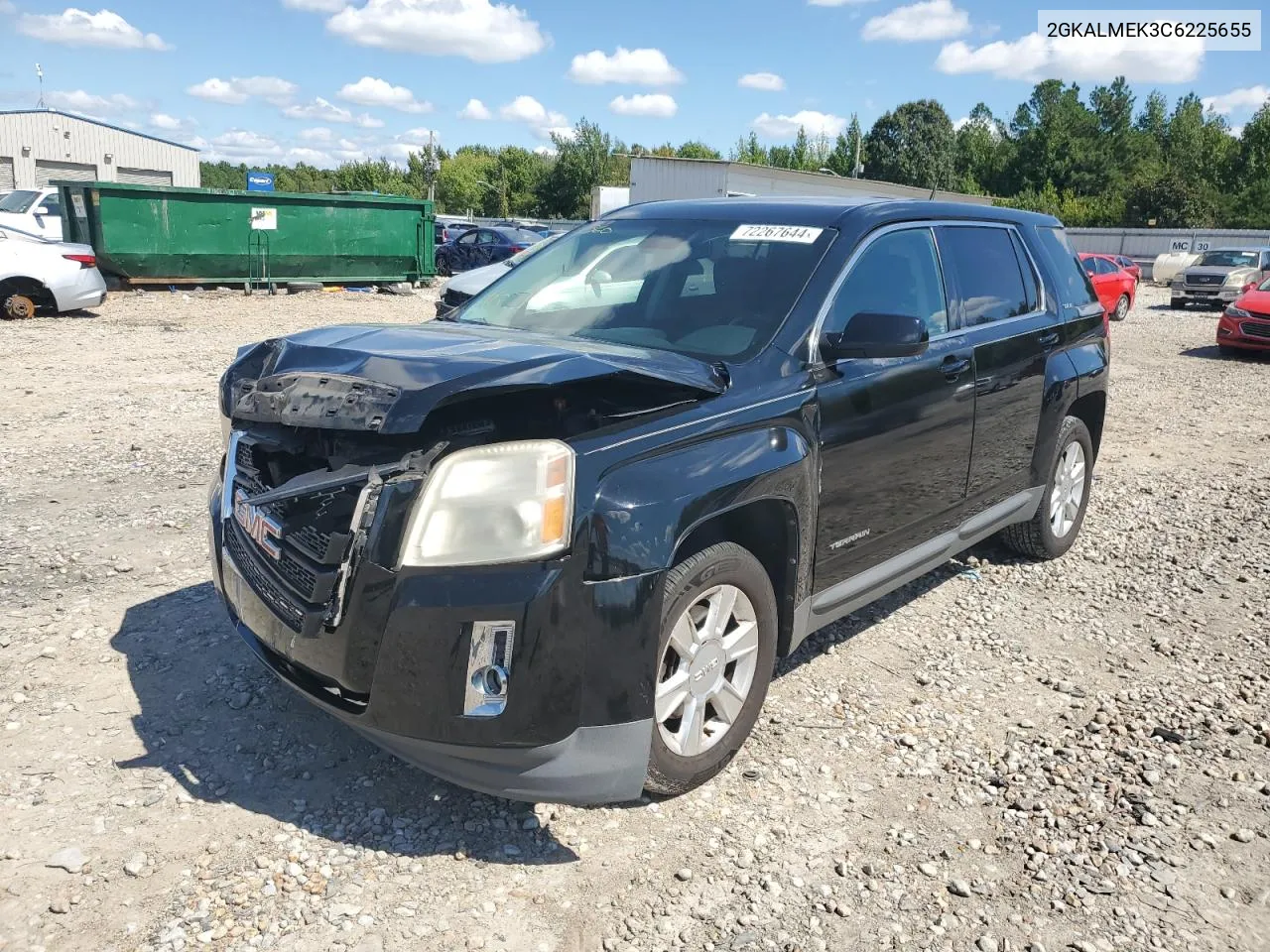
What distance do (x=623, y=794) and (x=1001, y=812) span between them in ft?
4.28

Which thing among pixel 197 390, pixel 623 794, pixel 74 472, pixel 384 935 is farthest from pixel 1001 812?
pixel 197 390

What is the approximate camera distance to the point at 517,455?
101 inches

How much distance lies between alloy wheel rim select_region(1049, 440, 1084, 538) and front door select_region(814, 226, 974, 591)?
143 centimetres

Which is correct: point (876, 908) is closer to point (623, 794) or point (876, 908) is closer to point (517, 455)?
point (623, 794)

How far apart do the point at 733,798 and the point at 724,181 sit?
139 feet

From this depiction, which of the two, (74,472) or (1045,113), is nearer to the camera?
(74,472)

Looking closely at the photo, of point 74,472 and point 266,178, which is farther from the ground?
point 266,178

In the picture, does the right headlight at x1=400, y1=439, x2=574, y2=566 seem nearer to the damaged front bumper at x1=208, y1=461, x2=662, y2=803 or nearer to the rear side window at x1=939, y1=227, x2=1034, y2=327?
the damaged front bumper at x1=208, y1=461, x2=662, y2=803

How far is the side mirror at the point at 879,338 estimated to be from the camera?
3305 millimetres

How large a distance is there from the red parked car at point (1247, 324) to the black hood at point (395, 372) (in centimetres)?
1544

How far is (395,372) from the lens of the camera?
262cm

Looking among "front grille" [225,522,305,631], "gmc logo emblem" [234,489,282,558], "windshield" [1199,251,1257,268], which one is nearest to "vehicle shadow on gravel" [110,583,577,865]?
"front grille" [225,522,305,631]

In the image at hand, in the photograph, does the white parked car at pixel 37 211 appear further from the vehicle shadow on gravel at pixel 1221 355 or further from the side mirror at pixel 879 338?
the vehicle shadow on gravel at pixel 1221 355

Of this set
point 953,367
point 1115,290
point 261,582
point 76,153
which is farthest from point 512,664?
point 76,153
